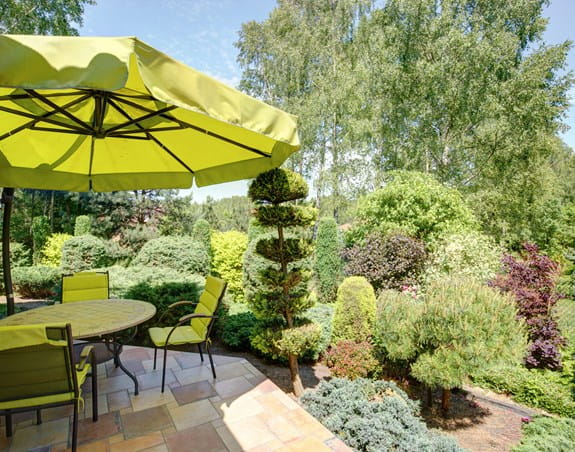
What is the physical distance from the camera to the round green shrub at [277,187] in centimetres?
330

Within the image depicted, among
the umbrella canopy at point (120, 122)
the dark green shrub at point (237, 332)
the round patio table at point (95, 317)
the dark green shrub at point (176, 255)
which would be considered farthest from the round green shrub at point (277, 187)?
the dark green shrub at point (176, 255)

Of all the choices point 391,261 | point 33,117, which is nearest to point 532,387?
point 391,261

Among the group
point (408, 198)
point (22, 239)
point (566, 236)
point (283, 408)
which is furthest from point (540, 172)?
point (22, 239)

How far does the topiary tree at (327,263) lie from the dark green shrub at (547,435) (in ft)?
19.3

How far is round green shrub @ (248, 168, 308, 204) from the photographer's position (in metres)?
3.30

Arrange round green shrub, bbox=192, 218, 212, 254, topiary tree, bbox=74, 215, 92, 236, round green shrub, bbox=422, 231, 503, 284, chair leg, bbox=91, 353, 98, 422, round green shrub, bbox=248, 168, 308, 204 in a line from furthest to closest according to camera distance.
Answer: topiary tree, bbox=74, 215, 92, 236, round green shrub, bbox=192, 218, 212, 254, round green shrub, bbox=422, 231, 503, 284, round green shrub, bbox=248, 168, 308, 204, chair leg, bbox=91, 353, 98, 422

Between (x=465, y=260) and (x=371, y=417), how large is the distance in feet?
19.8

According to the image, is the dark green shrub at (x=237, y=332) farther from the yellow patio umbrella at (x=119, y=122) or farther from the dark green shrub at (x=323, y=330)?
the yellow patio umbrella at (x=119, y=122)

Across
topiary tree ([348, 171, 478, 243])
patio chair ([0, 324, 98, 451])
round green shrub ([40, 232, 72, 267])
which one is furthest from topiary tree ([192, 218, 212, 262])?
patio chair ([0, 324, 98, 451])

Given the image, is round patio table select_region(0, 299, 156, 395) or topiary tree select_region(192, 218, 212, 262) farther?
topiary tree select_region(192, 218, 212, 262)

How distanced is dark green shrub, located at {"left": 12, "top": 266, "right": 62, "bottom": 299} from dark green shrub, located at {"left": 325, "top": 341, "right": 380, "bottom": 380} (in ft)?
26.6

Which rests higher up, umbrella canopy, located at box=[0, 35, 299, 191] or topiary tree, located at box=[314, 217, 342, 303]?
umbrella canopy, located at box=[0, 35, 299, 191]

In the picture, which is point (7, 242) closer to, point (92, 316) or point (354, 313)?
point (92, 316)

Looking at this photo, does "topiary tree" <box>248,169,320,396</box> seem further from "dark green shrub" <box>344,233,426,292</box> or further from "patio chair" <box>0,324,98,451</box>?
"dark green shrub" <box>344,233,426,292</box>
